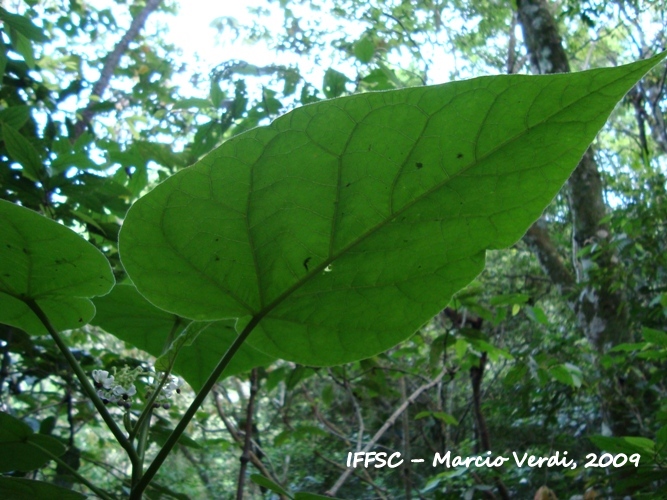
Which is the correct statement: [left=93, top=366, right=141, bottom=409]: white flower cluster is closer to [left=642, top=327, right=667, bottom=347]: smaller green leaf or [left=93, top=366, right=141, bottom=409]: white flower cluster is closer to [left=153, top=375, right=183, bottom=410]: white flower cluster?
[left=153, top=375, right=183, bottom=410]: white flower cluster

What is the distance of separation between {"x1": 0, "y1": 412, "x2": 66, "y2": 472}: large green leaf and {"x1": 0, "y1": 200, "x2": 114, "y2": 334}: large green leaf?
84 millimetres

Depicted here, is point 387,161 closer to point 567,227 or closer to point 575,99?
point 575,99

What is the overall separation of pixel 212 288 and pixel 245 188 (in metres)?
0.09

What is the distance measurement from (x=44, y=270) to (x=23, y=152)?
759mm

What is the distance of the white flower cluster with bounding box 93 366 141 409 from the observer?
0.45m

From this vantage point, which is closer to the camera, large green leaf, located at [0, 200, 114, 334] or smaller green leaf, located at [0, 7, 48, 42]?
large green leaf, located at [0, 200, 114, 334]

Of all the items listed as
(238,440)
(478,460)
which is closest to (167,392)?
(238,440)

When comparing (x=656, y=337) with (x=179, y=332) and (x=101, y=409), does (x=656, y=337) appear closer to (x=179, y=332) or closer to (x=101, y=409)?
(x=179, y=332)

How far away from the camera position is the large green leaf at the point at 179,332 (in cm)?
57

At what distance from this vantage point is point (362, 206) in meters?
0.36

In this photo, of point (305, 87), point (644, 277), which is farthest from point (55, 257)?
point (644, 277)

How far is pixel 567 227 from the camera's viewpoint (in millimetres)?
5242

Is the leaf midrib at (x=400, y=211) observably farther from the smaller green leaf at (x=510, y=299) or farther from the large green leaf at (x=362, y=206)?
the smaller green leaf at (x=510, y=299)

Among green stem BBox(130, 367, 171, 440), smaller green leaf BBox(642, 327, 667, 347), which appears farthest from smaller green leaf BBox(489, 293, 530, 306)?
green stem BBox(130, 367, 171, 440)
